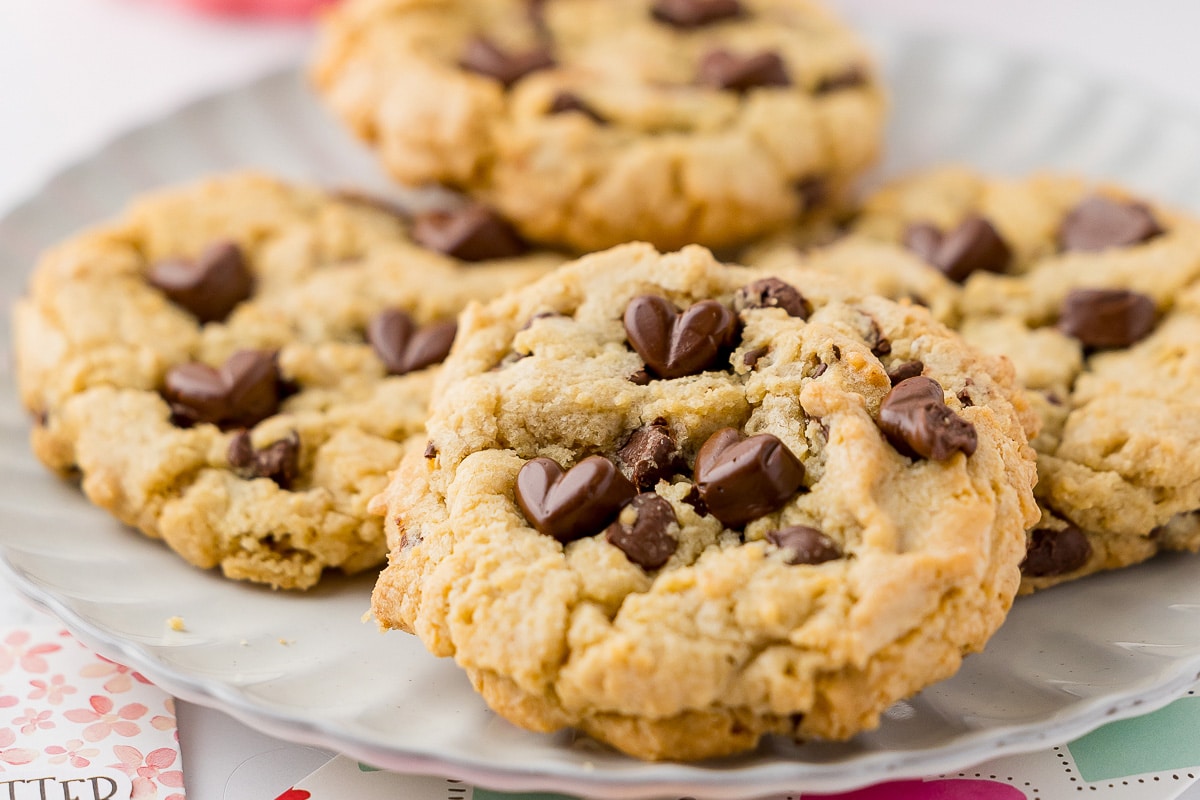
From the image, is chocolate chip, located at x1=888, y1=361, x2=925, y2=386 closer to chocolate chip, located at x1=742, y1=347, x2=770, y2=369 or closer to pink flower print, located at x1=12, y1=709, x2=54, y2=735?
chocolate chip, located at x1=742, y1=347, x2=770, y2=369

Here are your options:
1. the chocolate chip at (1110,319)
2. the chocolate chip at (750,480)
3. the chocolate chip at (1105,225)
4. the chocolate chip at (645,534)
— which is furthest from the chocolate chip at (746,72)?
the chocolate chip at (645,534)

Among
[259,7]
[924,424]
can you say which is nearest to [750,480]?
[924,424]

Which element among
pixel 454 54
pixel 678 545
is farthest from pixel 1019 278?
pixel 454 54

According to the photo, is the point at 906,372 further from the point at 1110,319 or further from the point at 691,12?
the point at 691,12

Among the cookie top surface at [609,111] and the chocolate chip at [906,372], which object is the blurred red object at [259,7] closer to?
the cookie top surface at [609,111]

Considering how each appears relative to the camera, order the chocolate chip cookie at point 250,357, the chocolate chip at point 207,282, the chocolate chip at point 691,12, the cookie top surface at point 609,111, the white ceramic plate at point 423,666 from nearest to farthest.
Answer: the white ceramic plate at point 423,666 < the chocolate chip cookie at point 250,357 < the chocolate chip at point 207,282 < the cookie top surface at point 609,111 < the chocolate chip at point 691,12

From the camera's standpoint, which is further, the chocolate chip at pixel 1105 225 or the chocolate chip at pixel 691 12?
the chocolate chip at pixel 691 12
